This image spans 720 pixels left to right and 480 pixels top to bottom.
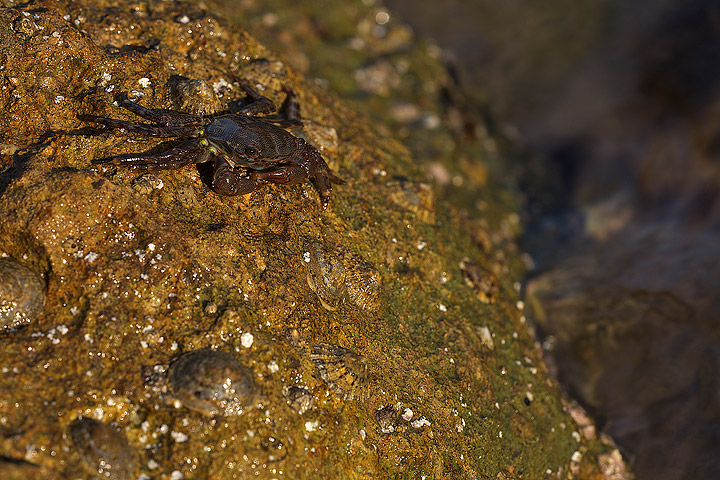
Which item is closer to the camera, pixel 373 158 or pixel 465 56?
pixel 373 158

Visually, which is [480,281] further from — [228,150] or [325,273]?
[228,150]

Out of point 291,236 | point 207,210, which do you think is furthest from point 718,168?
point 207,210

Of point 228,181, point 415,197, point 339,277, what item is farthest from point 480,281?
point 228,181

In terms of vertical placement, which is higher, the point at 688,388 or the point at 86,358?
the point at 688,388

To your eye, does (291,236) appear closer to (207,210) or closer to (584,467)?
(207,210)

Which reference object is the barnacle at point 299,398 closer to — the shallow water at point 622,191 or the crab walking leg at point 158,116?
the crab walking leg at point 158,116

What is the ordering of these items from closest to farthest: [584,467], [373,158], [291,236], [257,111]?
[291,236]
[257,111]
[584,467]
[373,158]
